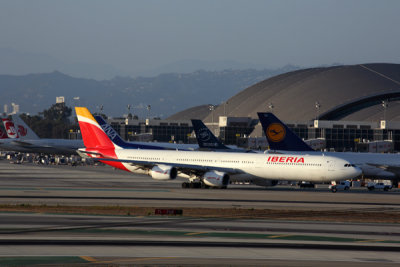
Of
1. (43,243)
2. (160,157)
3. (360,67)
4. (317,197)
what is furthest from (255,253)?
(360,67)

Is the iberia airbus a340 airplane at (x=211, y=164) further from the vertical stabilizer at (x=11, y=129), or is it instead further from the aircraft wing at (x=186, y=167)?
the vertical stabilizer at (x=11, y=129)

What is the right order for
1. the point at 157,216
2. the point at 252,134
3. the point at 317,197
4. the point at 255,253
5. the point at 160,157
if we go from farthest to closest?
1. the point at 252,134
2. the point at 160,157
3. the point at 317,197
4. the point at 157,216
5. the point at 255,253

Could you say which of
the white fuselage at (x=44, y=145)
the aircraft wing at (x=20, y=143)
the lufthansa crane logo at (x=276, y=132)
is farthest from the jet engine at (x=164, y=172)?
the aircraft wing at (x=20, y=143)

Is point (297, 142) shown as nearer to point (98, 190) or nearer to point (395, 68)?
point (98, 190)

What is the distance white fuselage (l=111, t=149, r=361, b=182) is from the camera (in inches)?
2825

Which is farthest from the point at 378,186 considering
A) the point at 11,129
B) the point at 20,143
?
the point at 11,129

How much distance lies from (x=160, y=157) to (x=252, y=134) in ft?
345

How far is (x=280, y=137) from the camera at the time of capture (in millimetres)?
99875

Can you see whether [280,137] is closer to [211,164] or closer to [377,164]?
[377,164]

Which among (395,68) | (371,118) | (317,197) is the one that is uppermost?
(395,68)

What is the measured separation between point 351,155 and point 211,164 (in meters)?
23.8

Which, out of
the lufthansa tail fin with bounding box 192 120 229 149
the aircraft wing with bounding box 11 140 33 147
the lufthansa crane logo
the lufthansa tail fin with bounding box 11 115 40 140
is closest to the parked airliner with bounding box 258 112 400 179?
the lufthansa crane logo

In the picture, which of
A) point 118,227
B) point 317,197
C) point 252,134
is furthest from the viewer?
point 252,134

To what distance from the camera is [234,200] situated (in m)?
61.2
